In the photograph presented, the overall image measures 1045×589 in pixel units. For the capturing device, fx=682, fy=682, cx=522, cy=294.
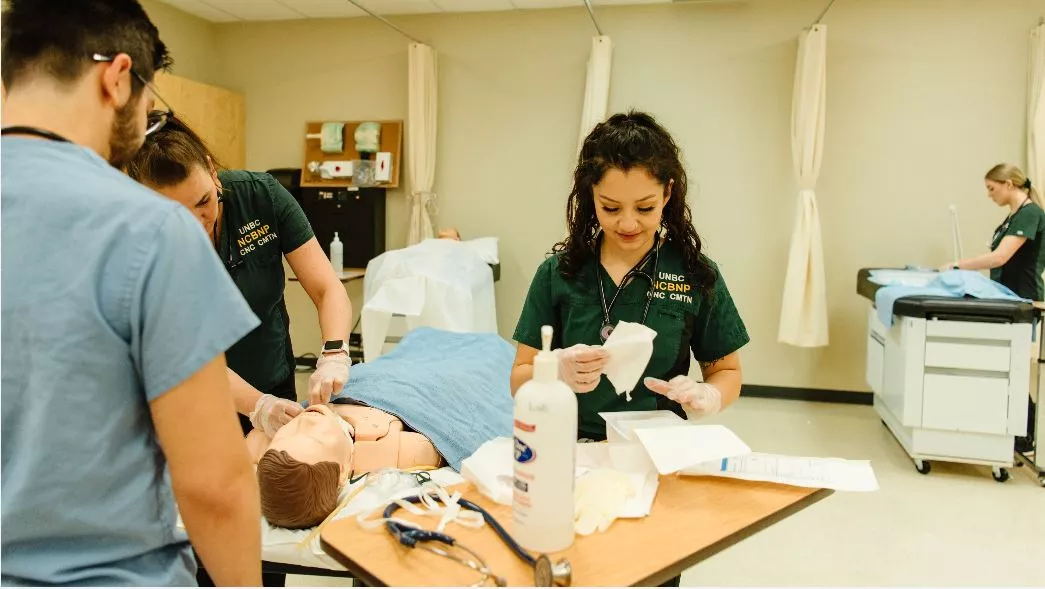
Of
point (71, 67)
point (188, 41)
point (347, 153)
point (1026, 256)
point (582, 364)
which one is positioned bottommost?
point (582, 364)

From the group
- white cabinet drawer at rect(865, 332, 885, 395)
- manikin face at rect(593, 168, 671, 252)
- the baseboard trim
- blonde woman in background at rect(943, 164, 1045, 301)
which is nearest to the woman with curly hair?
manikin face at rect(593, 168, 671, 252)

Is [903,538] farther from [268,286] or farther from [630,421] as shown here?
[268,286]

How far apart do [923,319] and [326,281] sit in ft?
8.52

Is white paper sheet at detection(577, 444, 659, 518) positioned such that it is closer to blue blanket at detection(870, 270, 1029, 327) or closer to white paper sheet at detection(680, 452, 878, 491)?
white paper sheet at detection(680, 452, 878, 491)

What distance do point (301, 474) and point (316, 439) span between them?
21 cm

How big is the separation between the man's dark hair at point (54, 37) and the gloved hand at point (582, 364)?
77 cm

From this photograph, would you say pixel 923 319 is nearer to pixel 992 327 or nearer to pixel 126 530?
pixel 992 327

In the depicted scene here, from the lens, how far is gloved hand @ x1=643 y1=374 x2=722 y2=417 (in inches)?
49.7

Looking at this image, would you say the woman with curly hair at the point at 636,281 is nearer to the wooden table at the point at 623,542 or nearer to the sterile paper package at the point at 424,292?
the wooden table at the point at 623,542

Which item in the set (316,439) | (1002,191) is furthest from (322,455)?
(1002,191)

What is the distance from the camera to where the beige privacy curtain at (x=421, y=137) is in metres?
4.64

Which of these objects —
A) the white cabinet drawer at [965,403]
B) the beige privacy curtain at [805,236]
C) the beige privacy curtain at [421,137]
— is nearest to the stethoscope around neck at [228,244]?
the white cabinet drawer at [965,403]

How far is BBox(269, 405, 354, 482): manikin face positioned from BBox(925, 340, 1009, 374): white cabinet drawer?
2605 millimetres

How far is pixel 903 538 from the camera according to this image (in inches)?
102
